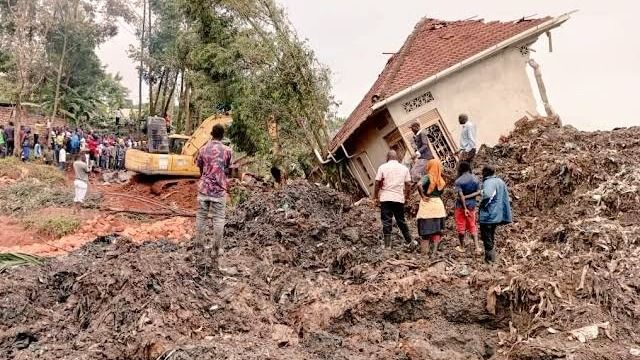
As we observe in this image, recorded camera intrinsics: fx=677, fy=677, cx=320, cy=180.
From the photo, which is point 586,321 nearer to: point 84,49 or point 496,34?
point 496,34

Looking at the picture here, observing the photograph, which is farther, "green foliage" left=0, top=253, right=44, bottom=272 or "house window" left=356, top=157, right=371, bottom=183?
"house window" left=356, top=157, right=371, bottom=183

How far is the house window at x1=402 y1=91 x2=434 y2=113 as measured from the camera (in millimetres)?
14461

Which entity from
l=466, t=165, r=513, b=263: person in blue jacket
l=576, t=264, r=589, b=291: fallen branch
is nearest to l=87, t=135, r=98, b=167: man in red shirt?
l=466, t=165, r=513, b=263: person in blue jacket

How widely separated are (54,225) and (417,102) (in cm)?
811

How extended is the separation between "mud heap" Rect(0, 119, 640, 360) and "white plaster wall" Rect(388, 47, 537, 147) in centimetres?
470

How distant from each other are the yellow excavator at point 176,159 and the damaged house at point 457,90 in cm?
595

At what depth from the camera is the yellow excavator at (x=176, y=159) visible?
2002cm

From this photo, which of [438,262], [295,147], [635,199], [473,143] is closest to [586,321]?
[438,262]

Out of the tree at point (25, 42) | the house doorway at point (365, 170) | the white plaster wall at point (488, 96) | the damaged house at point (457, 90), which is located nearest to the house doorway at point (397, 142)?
the damaged house at point (457, 90)

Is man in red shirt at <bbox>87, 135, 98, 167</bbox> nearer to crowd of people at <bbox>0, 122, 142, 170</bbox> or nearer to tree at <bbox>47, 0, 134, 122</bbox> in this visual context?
crowd of people at <bbox>0, 122, 142, 170</bbox>

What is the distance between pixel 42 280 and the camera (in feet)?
27.1

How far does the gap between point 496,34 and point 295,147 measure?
5.53 meters

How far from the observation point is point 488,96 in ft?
49.4

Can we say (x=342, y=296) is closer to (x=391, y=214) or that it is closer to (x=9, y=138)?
(x=391, y=214)
